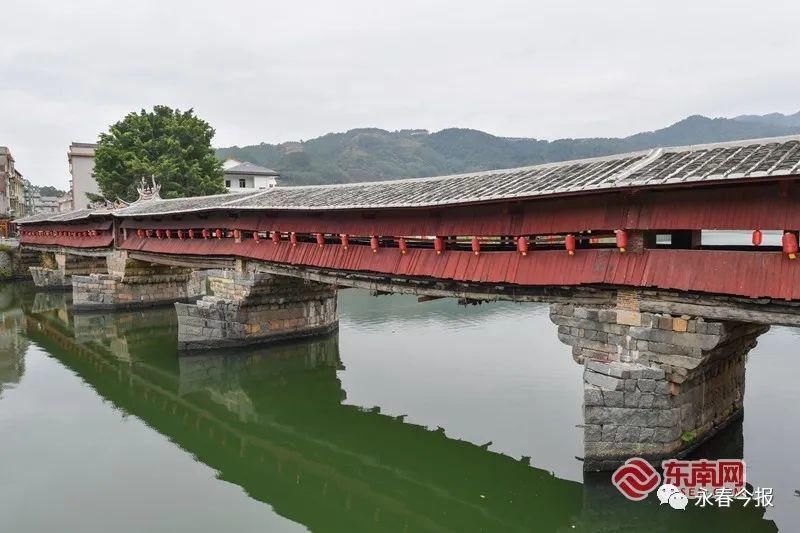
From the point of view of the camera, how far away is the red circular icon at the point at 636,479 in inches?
334

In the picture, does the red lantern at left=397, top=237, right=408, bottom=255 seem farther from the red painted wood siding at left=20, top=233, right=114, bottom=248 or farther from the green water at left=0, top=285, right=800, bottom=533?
the red painted wood siding at left=20, top=233, right=114, bottom=248

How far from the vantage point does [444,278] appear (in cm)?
1143

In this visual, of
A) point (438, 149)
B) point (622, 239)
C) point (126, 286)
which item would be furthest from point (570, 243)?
point (438, 149)

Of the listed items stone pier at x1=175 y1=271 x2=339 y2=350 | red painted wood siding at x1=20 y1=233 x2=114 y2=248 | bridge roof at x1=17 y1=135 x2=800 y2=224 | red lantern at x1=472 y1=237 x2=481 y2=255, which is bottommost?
stone pier at x1=175 y1=271 x2=339 y2=350

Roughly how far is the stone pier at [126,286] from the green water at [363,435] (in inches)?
173

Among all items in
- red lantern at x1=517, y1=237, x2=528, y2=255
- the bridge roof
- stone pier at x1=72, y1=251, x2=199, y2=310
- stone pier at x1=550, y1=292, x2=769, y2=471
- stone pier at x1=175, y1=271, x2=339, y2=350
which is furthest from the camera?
stone pier at x1=72, y1=251, x2=199, y2=310

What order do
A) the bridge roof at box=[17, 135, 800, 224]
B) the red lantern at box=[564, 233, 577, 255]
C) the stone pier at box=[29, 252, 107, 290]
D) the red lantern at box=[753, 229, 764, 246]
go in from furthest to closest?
the stone pier at box=[29, 252, 107, 290] < the red lantern at box=[564, 233, 577, 255] < the red lantern at box=[753, 229, 764, 246] < the bridge roof at box=[17, 135, 800, 224]

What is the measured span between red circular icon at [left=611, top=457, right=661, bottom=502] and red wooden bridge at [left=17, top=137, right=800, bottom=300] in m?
2.64

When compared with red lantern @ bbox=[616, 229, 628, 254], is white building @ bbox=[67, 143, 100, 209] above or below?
above

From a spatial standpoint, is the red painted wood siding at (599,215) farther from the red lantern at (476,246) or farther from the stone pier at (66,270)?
the stone pier at (66,270)

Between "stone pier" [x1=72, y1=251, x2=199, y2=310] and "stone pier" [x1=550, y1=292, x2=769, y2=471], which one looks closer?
"stone pier" [x1=550, y1=292, x2=769, y2=471]

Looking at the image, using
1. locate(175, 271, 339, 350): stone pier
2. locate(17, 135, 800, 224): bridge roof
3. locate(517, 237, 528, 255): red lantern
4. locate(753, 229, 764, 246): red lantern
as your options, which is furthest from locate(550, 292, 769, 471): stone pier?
locate(175, 271, 339, 350): stone pier

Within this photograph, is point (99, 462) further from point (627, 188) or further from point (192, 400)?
point (627, 188)

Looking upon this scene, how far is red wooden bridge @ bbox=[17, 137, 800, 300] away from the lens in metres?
7.62
